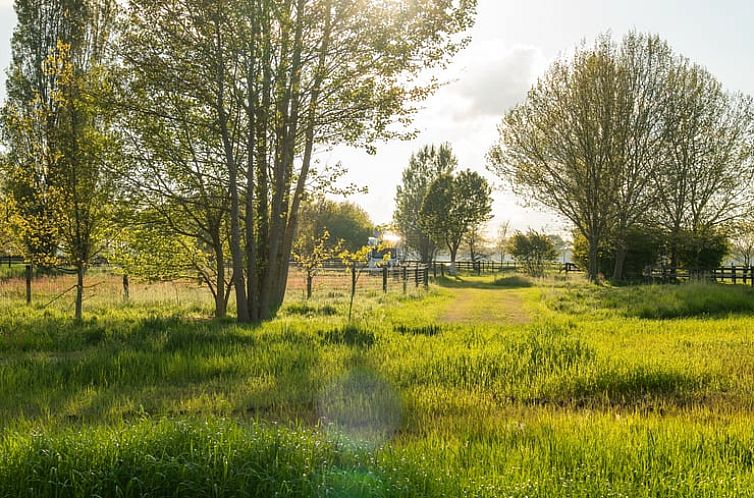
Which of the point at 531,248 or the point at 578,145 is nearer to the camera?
the point at 578,145

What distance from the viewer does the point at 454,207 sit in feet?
196

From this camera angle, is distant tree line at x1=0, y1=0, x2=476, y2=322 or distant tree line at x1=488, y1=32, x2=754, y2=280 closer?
distant tree line at x1=0, y1=0, x2=476, y2=322

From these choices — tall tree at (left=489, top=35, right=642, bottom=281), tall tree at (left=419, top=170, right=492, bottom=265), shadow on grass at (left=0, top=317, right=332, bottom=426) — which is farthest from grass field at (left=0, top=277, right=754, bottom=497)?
tall tree at (left=419, top=170, right=492, bottom=265)

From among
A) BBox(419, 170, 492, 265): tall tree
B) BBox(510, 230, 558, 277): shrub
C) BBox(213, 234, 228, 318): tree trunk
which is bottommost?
BBox(213, 234, 228, 318): tree trunk

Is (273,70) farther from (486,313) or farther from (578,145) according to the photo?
(578,145)

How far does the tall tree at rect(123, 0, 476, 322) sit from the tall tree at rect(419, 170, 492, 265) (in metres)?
45.9

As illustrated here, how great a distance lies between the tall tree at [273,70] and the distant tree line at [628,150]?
22.4 m

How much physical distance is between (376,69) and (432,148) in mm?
58328

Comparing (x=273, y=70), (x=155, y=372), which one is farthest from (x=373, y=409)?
(x=273, y=70)

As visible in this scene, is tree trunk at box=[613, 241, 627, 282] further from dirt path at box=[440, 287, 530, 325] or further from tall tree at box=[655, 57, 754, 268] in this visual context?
dirt path at box=[440, 287, 530, 325]

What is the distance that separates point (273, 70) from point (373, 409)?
8363mm

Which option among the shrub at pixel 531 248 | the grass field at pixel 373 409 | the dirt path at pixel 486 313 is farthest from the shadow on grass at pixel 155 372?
the shrub at pixel 531 248

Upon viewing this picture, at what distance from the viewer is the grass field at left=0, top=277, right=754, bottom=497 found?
3.79 metres

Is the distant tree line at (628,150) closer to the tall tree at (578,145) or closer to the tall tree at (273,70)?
the tall tree at (578,145)
